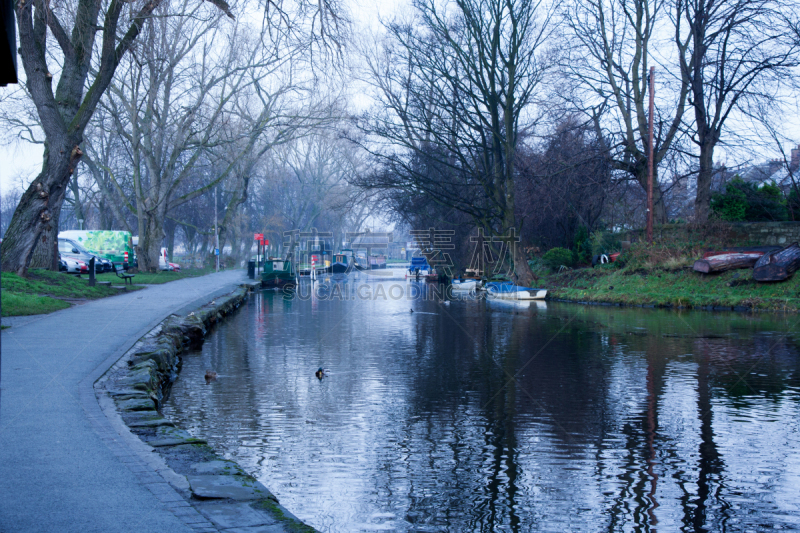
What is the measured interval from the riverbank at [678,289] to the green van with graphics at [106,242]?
25.2 m

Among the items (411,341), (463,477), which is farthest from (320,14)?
(463,477)

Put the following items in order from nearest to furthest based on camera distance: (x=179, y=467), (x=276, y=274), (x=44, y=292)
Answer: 1. (x=179, y=467)
2. (x=44, y=292)
3. (x=276, y=274)

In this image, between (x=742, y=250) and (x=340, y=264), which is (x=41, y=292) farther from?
(x=340, y=264)

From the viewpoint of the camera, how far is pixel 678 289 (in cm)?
2577

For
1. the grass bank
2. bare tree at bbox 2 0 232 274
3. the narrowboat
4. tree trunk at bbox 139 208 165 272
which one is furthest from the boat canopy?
bare tree at bbox 2 0 232 274

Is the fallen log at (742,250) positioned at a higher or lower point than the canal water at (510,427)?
higher

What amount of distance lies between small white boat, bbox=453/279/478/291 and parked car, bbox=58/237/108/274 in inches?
711

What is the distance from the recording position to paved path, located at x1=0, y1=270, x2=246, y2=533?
4246mm

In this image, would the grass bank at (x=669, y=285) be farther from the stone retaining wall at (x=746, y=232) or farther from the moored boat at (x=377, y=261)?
the moored boat at (x=377, y=261)

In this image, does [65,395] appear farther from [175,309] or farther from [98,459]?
[175,309]

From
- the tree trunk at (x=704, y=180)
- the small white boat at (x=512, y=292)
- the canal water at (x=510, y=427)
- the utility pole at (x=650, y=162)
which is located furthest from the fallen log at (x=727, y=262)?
the canal water at (x=510, y=427)

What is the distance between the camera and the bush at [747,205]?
29516 mm

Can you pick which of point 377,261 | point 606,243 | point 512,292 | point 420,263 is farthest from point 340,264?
point 512,292

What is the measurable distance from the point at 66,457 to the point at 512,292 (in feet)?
83.6
